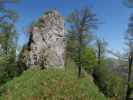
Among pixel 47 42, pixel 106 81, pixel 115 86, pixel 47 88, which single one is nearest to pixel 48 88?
pixel 47 88

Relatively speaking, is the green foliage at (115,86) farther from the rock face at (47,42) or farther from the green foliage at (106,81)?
the rock face at (47,42)

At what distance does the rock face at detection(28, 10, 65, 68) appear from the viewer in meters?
24.4

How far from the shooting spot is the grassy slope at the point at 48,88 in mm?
19031

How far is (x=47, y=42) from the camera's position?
25.2 m

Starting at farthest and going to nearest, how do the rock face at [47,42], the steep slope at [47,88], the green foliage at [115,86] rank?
1. the green foliage at [115,86]
2. the rock face at [47,42]
3. the steep slope at [47,88]

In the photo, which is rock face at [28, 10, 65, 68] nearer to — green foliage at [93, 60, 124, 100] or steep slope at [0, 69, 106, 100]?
steep slope at [0, 69, 106, 100]

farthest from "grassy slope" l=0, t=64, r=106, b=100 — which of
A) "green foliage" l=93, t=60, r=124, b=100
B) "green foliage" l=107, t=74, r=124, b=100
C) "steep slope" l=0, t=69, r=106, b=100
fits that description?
"green foliage" l=107, t=74, r=124, b=100

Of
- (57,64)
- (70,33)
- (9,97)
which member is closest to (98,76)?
(70,33)

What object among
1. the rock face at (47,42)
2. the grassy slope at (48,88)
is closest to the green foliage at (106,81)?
the rock face at (47,42)

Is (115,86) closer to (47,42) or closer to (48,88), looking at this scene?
(47,42)

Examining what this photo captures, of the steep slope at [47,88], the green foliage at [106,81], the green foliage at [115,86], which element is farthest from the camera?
the green foliage at [115,86]

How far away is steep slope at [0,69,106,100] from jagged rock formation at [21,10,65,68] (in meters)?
1.80

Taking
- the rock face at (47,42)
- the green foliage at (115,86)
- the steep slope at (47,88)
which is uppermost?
the rock face at (47,42)

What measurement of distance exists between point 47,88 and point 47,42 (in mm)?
6418
